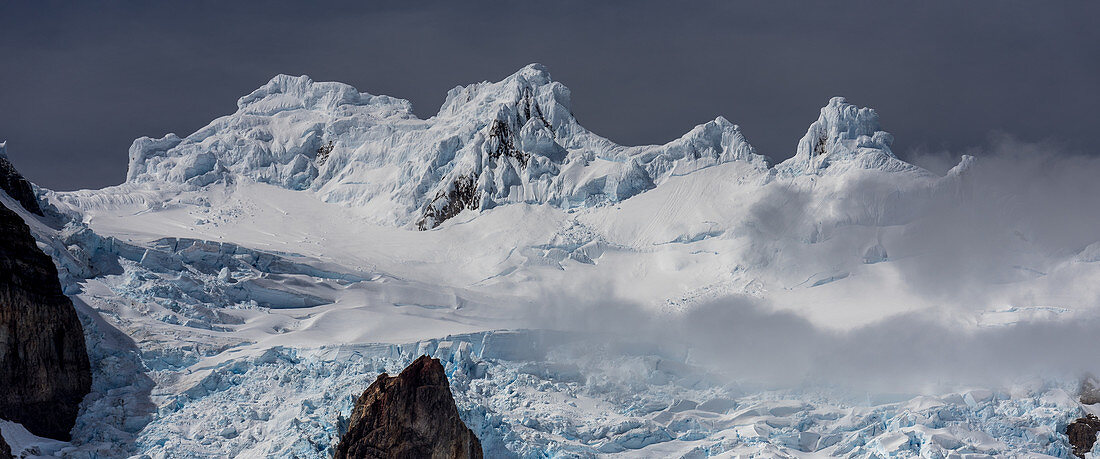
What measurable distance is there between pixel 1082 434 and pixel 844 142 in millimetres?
43828

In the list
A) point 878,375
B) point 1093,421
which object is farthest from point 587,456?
point 1093,421

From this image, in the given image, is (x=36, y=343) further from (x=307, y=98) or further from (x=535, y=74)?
(x=307, y=98)

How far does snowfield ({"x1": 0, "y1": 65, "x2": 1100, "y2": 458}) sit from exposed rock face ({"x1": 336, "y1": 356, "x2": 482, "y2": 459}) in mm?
2083

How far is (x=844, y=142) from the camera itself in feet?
404

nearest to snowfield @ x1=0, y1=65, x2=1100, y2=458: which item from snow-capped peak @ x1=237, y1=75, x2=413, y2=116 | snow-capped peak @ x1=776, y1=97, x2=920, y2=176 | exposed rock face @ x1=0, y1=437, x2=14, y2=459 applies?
Result: snow-capped peak @ x1=776, y1=97, x2=920, y2=176

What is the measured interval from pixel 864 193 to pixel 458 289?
39.4 m

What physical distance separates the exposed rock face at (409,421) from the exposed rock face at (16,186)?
37028 millimetres

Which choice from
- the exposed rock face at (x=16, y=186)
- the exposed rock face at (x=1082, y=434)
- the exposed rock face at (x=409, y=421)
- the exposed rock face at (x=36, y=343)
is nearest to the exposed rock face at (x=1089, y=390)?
the exposed rock face at (x=1082, y=434)

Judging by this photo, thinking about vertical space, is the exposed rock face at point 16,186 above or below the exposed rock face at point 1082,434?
above

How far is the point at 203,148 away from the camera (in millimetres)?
150875

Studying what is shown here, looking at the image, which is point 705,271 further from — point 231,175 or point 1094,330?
point 231,175

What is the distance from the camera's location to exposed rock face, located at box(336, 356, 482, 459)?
70.9m

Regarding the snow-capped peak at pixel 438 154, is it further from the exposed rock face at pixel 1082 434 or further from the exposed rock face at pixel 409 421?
the exposed rock face at pixel 409 421

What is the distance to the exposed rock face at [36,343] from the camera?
71625 millimetres
